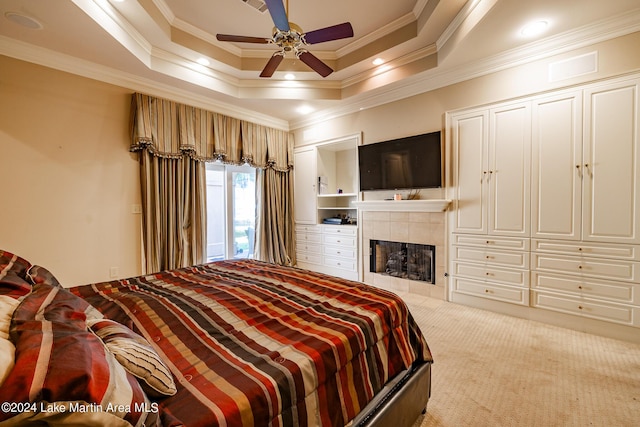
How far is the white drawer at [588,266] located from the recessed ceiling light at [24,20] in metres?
5.32

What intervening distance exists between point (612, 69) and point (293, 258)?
4.92 metres

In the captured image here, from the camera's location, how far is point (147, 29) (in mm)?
2859

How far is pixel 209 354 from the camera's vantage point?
108 cm

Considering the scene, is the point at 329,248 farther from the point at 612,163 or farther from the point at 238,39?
the point at 612,163

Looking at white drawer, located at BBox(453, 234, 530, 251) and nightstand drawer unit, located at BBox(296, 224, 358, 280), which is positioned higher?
white drawer, located at BBox(453, 234, 530, 251)

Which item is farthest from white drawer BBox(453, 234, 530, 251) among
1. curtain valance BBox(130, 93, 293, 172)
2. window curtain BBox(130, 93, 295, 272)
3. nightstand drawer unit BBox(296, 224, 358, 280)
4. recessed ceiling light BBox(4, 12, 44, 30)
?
recessed ceiling light BBox(4, 12, 44, 30)

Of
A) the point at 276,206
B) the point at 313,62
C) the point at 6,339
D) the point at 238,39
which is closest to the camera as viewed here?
the point at 6,339

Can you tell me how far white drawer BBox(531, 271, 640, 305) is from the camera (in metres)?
2.39

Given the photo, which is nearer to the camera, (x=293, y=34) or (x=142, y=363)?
(x=142, y=363)

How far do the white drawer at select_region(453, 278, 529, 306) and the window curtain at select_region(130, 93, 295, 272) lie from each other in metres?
3.08

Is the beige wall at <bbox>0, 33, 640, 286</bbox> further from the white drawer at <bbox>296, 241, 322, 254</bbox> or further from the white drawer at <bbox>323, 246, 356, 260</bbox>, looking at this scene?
the white drawer at <bbox>296, 241, 322, 254</bbox>

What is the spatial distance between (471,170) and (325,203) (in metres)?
2.59

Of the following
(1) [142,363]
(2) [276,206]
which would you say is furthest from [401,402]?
(2) [276,206]

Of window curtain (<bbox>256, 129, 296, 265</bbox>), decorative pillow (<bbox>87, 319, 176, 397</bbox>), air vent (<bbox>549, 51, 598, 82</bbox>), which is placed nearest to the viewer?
decorative pillow (<bbox>87, 319, 176, 397</bbox>)
